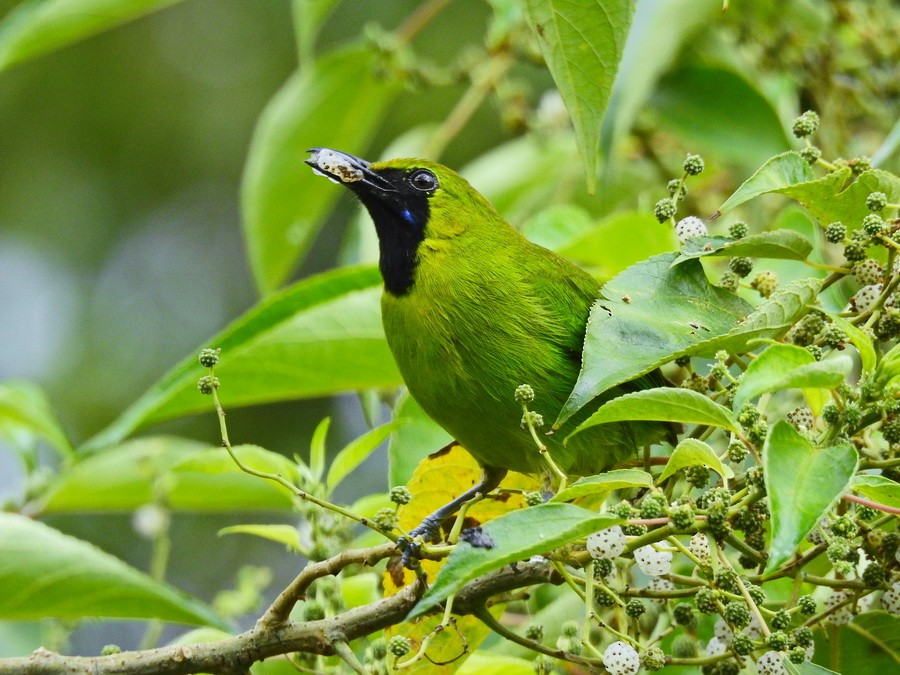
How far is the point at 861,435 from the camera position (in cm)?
157

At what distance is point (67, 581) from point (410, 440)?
72 cm

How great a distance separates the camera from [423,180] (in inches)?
109

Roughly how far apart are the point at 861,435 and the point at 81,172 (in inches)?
371

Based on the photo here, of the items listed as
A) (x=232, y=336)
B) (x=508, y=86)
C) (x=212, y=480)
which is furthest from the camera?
(x=508, y=86)

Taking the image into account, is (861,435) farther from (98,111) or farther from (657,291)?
(98,111)

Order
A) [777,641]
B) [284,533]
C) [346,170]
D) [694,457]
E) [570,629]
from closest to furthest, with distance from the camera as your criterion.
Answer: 1. [777,641]
2. [694,457]
3. [570,629]
4. [284,533]
5. [346,170]

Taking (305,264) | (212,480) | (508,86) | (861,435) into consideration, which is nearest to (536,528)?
(861,435)

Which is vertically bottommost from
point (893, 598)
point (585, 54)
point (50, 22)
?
point (893, 598)

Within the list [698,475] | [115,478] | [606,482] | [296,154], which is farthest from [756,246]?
[296,154]

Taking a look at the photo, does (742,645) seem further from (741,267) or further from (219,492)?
(219,492)

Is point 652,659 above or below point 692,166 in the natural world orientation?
below

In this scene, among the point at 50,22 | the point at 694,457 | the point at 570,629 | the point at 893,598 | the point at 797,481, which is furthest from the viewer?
the point at 50,22

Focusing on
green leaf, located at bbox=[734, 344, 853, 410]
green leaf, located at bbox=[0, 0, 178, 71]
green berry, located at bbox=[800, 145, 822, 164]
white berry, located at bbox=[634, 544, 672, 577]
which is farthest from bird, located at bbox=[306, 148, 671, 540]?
green leaf, located at bbox=[0, 0, 178, 71]

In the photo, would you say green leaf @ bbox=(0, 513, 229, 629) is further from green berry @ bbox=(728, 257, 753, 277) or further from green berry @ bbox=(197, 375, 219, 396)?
green berry @ bbox=(728, 257, 753, 277)
